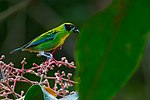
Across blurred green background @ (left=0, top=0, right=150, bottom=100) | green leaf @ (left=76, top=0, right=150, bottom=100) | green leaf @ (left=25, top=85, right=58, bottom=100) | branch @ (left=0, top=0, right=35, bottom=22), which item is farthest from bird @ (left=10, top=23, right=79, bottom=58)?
blurred green background @ (left=0, top=0, right=150, bottom=100)

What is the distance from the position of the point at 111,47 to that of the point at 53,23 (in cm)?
360

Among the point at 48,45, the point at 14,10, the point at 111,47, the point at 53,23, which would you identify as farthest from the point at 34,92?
the point at 53,23

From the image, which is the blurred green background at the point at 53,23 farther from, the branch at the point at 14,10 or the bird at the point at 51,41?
the bird at the point at 51,41

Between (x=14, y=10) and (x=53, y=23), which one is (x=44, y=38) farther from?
(x=53, y=23)

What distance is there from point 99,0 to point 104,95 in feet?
13.3

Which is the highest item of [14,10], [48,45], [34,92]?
[14,10]

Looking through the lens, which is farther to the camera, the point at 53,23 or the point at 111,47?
the point at 53,23

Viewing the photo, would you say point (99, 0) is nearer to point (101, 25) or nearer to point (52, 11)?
point (52, 11)

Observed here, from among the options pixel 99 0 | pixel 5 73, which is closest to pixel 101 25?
pixel 5 73

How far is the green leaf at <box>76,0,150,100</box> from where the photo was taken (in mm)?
408

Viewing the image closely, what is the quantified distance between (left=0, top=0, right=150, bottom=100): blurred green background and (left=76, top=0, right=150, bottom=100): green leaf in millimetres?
3173

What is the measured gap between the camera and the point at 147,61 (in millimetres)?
3959

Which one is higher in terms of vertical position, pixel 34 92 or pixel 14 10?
pixel 14 10

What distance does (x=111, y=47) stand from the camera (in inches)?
16.6
